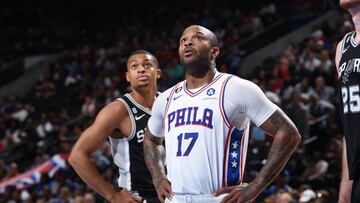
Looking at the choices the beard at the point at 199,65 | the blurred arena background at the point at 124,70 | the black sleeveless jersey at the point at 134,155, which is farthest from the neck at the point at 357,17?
the blurred arena background at the point at 124,70

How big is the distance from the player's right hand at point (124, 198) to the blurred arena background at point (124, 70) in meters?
3.18

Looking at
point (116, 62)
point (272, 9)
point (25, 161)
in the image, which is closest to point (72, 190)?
point (25, 161)

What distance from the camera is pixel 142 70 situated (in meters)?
5.79

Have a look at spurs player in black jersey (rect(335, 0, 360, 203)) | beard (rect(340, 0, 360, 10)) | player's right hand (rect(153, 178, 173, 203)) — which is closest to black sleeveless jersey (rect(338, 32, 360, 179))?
spurs player in black jersey (rect(335, 0, 360, 203))

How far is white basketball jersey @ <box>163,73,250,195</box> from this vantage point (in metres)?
4.41

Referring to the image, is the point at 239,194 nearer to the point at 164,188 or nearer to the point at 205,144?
the point at 205,144

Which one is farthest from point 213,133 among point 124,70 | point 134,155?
point 124,70

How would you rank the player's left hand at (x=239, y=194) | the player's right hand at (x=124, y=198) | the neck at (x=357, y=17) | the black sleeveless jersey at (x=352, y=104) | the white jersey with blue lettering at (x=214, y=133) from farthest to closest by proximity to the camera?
the player's right hand at (x=124, y=198) → the white jersey with blue lettering at (x=214, y=133) → the player's left hand at (x=239, y=194) → the neck at (x=357, y=17) → the black sleeveless jersey at (x=352, y=104)

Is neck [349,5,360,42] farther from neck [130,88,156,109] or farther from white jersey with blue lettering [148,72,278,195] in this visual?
neck [130,88,156,109]

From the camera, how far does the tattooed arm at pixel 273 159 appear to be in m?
4.25

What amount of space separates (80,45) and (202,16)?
4.05 m

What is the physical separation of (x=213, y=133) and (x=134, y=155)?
135 centimetres

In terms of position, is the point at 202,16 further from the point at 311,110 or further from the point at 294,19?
the point at 311,110

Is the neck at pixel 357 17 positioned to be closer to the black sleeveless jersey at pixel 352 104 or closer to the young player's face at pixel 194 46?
the black sleeveless jersey at pixel 352 104
